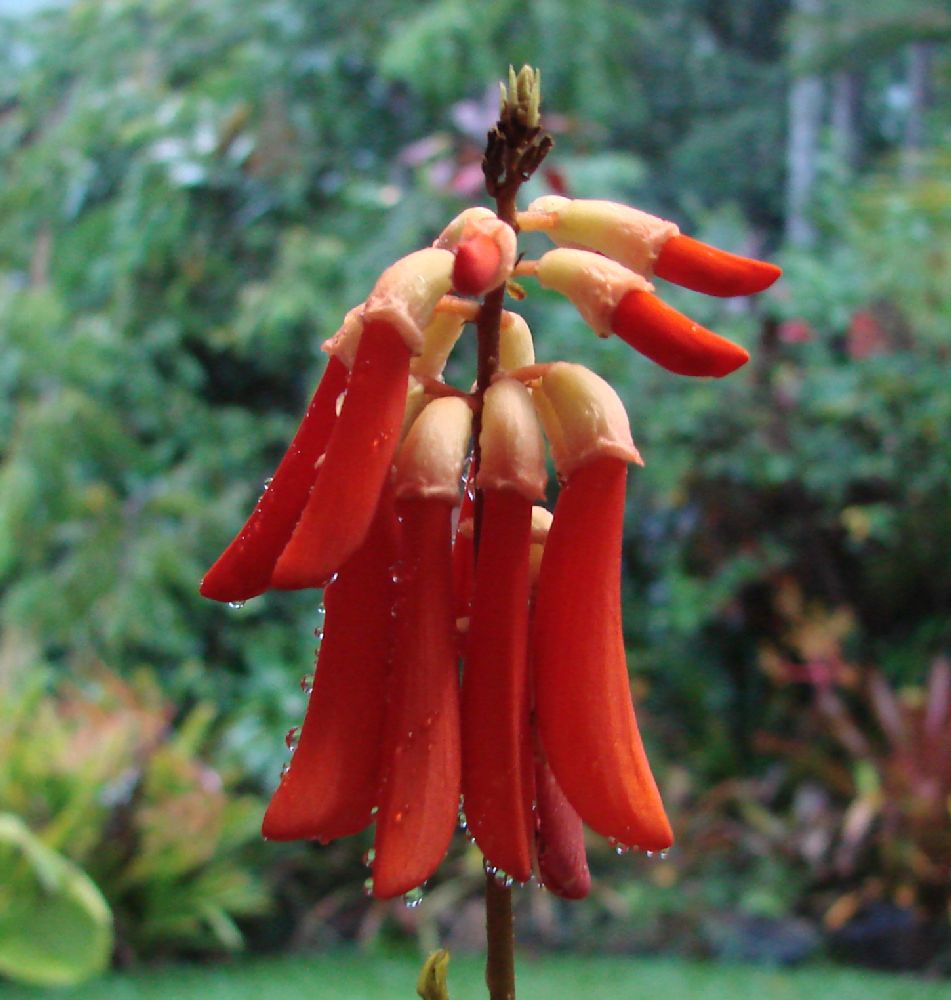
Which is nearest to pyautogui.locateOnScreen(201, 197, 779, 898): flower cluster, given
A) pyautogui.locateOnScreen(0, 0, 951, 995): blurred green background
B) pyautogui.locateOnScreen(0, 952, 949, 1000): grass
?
pyautogui.locateOnScreen(0, 0, 951, 995): blurred green background

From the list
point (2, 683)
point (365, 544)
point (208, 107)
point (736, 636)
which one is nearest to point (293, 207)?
point (208, 107)

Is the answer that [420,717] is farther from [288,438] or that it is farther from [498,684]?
[288,438]

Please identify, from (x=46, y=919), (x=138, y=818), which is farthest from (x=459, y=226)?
(x=138, y=818)

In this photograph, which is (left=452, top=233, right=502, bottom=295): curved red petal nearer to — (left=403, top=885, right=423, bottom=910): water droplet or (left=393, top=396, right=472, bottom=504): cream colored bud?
(left=393, top=396, right=472, bottom=504): cream colored bud

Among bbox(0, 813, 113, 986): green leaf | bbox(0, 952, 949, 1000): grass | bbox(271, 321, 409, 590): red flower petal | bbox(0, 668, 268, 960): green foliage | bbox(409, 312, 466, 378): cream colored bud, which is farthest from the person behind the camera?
bbox(0, 668, 268, 960): green foliage

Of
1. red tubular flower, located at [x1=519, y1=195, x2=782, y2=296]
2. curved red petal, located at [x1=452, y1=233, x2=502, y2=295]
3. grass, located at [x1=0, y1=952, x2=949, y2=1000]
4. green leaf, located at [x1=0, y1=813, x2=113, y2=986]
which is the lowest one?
grass, located at [x1=0, y1=952, x2=949, y2=1000]

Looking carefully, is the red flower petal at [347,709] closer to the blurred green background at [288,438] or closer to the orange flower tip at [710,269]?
the orange flower tip at [710,269]
